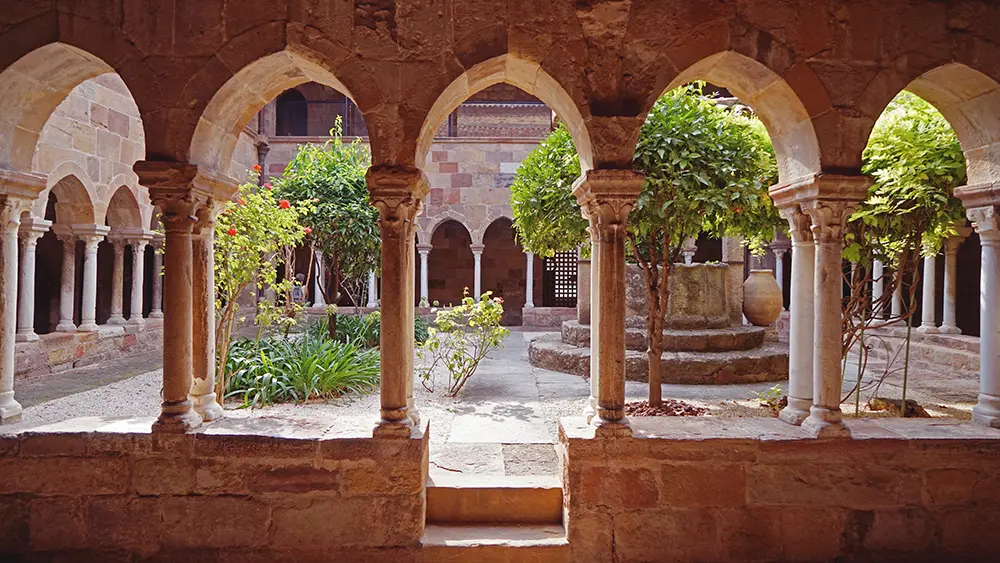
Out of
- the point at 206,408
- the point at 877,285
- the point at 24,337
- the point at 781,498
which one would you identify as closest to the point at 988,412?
the point at 781,498

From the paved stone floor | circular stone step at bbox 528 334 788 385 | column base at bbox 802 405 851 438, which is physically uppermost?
column base at bbox 802 405 851 438

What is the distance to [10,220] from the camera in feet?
10.3

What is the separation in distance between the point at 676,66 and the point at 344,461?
2.64 meters

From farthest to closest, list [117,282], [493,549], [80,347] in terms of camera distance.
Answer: [117,282] < [80,347] < [493,549]

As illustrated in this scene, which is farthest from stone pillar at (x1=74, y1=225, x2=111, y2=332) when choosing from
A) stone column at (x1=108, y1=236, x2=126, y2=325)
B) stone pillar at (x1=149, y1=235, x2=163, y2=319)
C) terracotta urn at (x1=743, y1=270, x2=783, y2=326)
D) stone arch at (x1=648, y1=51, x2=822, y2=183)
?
terracotta urn at (x1=743, y1=270, x2=783, y2=326)

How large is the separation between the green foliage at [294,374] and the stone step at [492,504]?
2562 millimetres

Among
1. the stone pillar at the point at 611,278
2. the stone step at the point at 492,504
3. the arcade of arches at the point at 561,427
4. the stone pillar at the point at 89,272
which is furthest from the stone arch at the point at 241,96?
the stone pillar at the point at 89,272

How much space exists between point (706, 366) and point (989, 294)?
301 cm

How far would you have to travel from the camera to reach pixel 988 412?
3.07m

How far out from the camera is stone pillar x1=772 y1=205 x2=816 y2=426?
3098 millimetres

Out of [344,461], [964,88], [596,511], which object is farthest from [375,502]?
[964,88]

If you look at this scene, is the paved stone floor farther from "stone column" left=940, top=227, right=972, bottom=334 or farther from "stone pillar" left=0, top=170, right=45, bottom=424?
"stone column" left=940, top=227, right=972, bottom=334

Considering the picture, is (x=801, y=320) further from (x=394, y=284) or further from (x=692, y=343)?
(x=692, y=343)

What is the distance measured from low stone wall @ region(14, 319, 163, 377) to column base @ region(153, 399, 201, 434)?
4.15m
